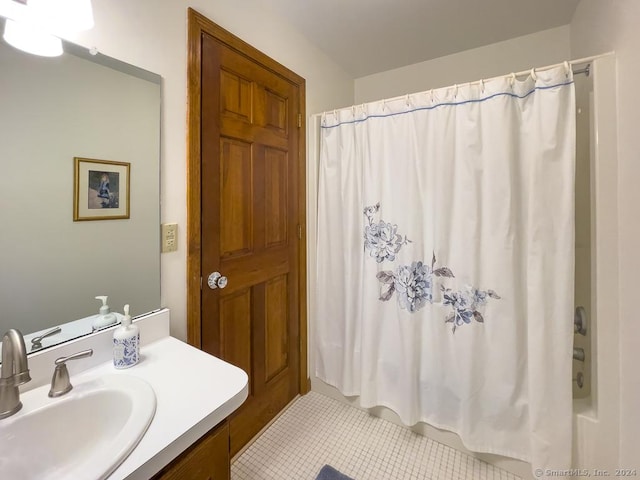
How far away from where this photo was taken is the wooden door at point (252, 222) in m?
1.30

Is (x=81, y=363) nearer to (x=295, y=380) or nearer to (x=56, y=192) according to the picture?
(x=56, y=192)

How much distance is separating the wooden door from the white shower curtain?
0.95 ft

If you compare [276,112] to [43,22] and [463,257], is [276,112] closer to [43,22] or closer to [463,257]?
[43,22]

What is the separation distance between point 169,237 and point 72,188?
34 cm

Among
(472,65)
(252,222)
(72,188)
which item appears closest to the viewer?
(72,188)

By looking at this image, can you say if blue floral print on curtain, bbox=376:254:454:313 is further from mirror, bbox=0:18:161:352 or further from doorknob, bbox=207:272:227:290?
mirror, bbox=0:18:161:352

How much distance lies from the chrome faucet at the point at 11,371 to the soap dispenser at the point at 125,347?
229mm

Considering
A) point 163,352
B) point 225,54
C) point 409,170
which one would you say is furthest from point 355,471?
point 225,54

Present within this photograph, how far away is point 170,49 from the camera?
1.12m

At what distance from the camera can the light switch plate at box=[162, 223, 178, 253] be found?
3.70 feet

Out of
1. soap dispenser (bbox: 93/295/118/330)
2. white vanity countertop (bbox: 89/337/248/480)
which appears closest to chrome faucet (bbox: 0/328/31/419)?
white vanity countertop (bbox: 89/337/248/480)

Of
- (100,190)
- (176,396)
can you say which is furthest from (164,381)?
(100,190)

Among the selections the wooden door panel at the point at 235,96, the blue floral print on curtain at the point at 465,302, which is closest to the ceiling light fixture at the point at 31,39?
the wooden door panel at the point at 235,96

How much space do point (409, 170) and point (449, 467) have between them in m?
1.55
